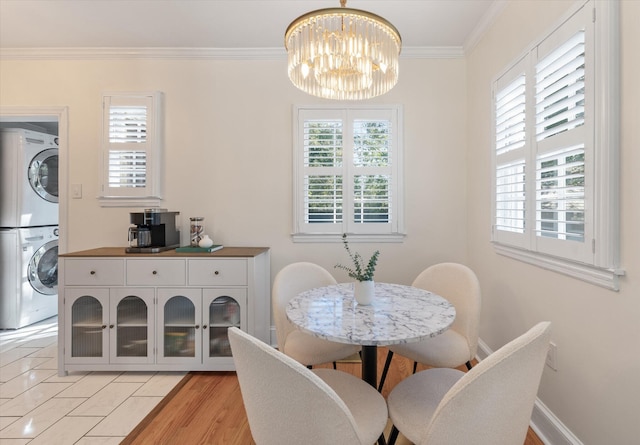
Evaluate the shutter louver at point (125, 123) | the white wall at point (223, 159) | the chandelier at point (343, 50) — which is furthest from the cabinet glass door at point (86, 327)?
the chandelier at point (343, 50)

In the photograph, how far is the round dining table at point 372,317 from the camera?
1.12 m

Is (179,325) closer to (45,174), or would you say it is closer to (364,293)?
(364,293)

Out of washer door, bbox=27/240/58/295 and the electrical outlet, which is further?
washer door, bbox=27/240/58/295

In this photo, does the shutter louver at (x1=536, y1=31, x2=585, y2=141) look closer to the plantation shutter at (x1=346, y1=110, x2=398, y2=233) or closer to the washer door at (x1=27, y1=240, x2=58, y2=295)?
the plantation shutter at (x1=346, y1=110, x2=398, y2=233)

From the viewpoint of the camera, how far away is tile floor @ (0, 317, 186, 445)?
1.70 m

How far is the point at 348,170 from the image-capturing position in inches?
105

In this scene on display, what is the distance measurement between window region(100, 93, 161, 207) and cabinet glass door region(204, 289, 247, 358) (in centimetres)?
113

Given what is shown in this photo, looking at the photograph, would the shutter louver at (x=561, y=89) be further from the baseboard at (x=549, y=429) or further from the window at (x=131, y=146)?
the window at (x=131, y=146)

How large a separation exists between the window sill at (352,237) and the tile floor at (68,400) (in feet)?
4.73

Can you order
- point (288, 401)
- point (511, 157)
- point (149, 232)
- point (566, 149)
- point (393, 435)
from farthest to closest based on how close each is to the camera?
1. point (149, 232)
2. point (511, 157)
3. point (566, 149)
4. point (393, 435)
5. point (288, 401)

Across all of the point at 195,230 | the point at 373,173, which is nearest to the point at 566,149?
the point at 373,173

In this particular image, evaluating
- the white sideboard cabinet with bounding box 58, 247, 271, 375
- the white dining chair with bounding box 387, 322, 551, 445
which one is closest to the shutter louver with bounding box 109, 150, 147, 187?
the white sideboard cabinet with bounding box 58, 247, 271, 375

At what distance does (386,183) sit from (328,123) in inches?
29.2

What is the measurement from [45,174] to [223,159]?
233cm
